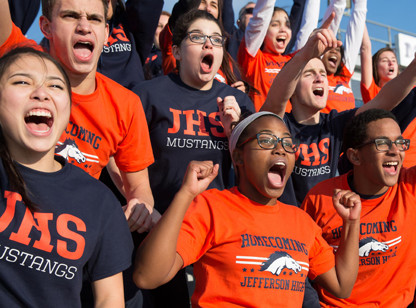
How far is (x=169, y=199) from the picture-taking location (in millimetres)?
2805

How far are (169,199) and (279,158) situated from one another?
2.42 ft

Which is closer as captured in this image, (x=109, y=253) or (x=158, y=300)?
(x=109, y=253)

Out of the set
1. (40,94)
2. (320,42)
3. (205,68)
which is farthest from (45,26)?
(320,42)

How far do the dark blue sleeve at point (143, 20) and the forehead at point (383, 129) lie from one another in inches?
66.7

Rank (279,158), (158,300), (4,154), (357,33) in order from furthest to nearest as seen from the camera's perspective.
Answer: (357,33)
(158,300)
(279,158)
(4,154)

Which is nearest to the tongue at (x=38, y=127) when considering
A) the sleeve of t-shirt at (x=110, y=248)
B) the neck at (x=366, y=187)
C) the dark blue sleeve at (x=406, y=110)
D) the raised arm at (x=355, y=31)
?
the sleeve of t-shirt at (x=110, y=248)

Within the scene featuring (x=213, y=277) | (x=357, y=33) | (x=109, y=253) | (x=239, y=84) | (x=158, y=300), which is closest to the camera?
(x=109, y=253)

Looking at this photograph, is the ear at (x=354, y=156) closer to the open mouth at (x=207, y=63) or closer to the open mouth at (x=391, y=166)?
→ the open mouth at (x=391, y=166)

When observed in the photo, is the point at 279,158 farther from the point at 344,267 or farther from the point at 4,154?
the point at 4,154

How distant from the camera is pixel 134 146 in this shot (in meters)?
2.61

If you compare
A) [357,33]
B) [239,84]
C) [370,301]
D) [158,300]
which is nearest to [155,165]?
[158,300]

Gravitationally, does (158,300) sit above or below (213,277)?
below

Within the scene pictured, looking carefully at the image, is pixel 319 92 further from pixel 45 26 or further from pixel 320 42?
pixel 45 26

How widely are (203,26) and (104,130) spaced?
107cm
